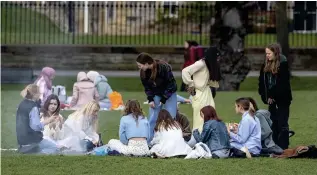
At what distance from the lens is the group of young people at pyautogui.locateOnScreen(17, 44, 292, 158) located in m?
14.1

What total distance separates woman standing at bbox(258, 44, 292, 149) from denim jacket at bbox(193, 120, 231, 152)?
1.08 m

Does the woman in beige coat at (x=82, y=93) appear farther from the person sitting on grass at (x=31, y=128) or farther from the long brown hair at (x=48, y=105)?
the person sitting on grass at (x=31, y=128)

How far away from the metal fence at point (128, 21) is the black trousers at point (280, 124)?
737 inches

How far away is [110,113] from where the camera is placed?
20.8 m

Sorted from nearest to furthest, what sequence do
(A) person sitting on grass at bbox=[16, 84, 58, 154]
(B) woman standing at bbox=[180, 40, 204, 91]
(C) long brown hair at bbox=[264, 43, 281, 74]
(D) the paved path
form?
(A) person sitting on grass at bbox=[16, 84, 58, 154], (C) long brown hair at bbox=[264, 43, 281, 74], (B) woman standing at bbox=[180, 40, 204, 91], (D) the paved path

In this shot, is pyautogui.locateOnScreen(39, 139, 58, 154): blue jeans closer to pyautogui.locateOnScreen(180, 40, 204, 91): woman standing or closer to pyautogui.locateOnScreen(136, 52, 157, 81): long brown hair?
pyautogui.locateOnScreen(136, 52, 157, 81): long brown hair

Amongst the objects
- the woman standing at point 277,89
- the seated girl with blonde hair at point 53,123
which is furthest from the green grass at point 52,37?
the woman standing at point 277,89

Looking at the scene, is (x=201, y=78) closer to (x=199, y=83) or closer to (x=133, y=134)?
(x=199, y=83)

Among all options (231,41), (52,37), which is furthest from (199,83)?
(52,37)

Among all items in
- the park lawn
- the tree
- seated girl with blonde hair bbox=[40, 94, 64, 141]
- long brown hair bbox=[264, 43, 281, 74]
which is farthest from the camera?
the park lawn

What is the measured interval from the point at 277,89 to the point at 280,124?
528 millimetres

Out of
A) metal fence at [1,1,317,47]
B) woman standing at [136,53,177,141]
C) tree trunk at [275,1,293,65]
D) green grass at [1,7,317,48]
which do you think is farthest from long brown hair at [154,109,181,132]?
green grass at [1,7,317,48]

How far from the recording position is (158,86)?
15141 millimetres

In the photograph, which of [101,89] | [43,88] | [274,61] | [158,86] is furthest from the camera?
[101,89]
